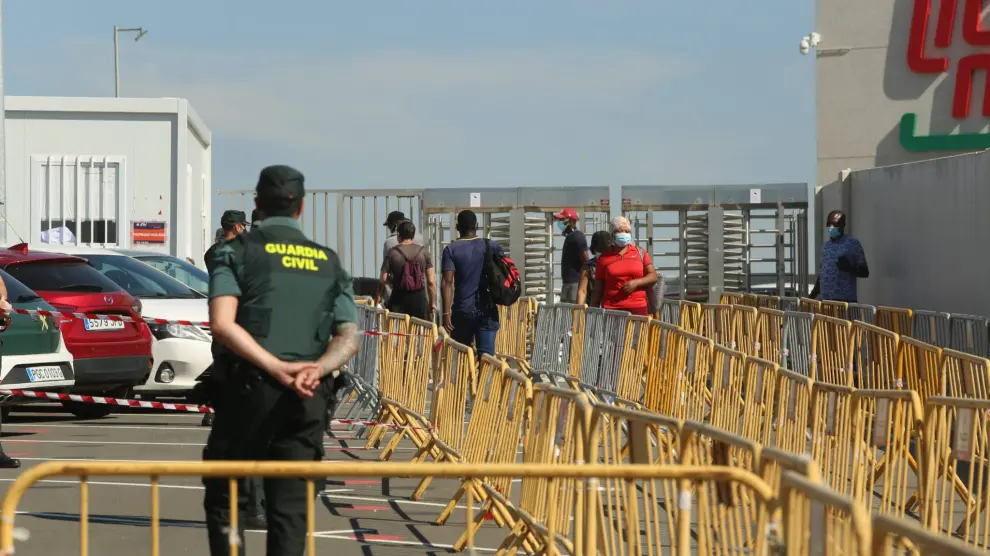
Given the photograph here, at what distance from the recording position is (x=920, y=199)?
21453 millimetres

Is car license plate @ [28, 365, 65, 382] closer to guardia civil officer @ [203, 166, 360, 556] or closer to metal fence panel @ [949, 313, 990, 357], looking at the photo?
guardia civil officer @ [203, 166, 360, 556]

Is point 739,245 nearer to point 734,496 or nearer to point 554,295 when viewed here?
point 554,295

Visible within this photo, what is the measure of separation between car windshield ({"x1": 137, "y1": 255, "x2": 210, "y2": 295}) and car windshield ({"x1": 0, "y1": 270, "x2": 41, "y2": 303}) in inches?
194

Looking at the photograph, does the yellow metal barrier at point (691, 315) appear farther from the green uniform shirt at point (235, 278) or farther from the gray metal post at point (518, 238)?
the green uniform shirt at point (235, 278)

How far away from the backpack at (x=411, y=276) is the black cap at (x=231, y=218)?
8.86 feet

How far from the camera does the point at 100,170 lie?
36.1 meters

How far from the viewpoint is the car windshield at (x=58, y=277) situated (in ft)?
47.1

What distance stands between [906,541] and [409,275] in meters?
12.2

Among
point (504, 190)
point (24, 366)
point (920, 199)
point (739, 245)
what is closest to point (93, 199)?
point (504, 190)

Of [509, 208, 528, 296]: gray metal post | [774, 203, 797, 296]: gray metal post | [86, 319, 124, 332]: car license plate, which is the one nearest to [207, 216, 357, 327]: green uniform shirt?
[86, 319, 124, 332]: car license plate

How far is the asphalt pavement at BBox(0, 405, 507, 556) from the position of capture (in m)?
8.43

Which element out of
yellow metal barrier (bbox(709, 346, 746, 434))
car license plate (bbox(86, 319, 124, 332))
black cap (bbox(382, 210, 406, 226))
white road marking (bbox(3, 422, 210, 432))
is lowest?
white road marking (bbox(3, 422, 210, 432))

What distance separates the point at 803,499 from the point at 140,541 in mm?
5125

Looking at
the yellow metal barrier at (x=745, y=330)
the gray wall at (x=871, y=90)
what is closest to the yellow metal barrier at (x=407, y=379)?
the yellow metal barrier at (x=745, y=330)
